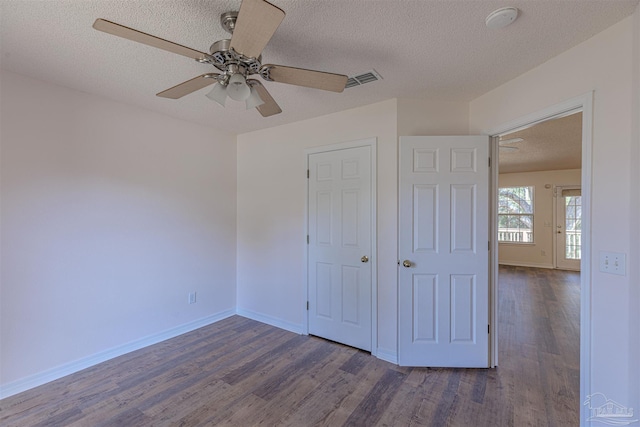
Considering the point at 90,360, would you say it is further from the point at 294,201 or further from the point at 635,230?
the point at 635,230

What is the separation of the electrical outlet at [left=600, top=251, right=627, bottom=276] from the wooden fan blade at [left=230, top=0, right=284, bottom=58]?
205 centimetres

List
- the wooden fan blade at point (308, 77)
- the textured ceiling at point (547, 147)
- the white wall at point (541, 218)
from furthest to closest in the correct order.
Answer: the white wall at point (541, 218) < the textured ceiling at point (547, 147) < the wooden fan blade at point (308, 77)

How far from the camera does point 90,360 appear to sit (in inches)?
100

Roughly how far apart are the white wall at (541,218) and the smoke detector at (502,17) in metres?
6.82

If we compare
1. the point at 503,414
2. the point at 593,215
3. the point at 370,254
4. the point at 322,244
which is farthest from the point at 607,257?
the point at 322,244

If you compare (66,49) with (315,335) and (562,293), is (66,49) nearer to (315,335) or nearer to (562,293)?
(315,335)

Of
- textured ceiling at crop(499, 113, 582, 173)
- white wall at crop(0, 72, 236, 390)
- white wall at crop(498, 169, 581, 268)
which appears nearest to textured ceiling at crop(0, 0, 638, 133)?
white wall at crop(0, 72, 236, 390)

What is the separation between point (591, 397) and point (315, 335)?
2260 millimetres

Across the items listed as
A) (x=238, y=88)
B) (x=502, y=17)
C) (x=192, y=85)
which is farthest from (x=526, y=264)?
(x=192, y=85)

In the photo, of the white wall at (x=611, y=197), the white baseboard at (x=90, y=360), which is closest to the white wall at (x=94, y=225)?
the white baseboard at (x=90, y=360)

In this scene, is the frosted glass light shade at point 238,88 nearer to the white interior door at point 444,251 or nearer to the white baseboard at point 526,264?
the white interior door at point 444,251

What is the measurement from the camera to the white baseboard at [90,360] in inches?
85.0

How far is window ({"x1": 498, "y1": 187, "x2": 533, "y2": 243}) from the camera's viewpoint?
7047mm

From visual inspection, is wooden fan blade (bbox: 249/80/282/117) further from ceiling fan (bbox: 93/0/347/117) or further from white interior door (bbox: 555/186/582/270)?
white interior door (bbox: 555/186/582/270)
